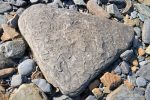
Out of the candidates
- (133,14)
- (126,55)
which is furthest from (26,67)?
(133,14)

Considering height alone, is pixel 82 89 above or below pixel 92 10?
below

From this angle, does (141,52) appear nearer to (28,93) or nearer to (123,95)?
(123,95)

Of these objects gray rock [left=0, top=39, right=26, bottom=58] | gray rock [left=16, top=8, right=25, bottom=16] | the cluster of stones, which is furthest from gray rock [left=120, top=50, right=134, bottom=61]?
gray rock [left=16, top=8, right=25, bottom=16]

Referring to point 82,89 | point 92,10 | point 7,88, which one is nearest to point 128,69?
point 82,89

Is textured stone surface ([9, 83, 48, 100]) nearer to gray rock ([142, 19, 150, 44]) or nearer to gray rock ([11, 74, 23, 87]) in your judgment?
gray rock ([11, 74, 23, 87])

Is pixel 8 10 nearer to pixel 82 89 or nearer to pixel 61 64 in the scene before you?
pixel 61 64

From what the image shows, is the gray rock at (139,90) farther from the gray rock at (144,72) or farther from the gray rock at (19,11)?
the gray rock at (19,11)
